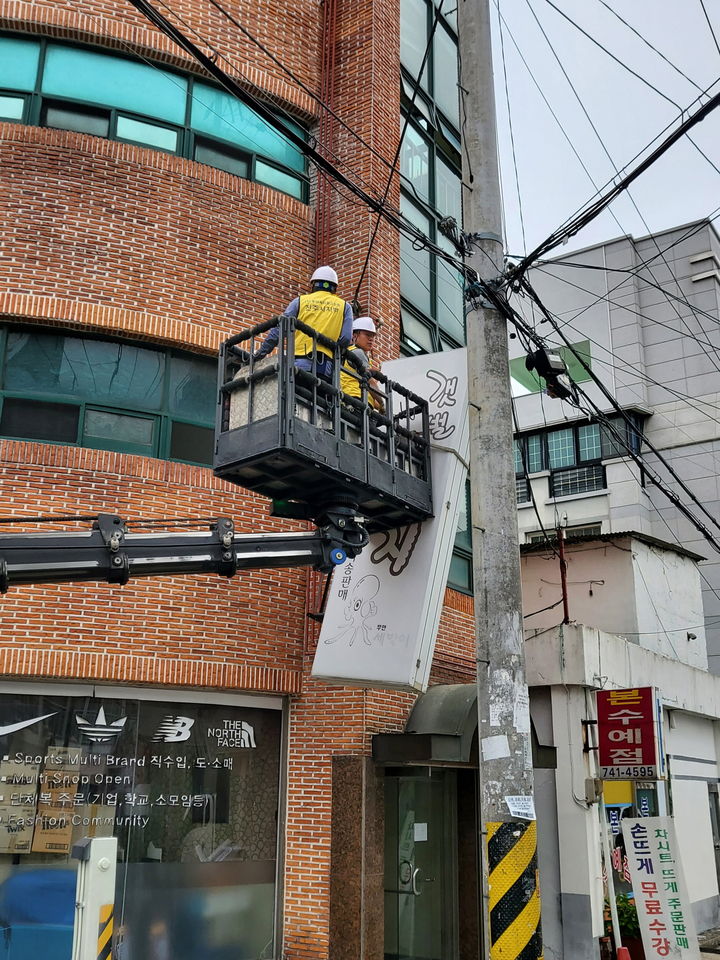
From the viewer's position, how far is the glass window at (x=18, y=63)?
12.3 m

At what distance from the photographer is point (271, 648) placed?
38.6ft

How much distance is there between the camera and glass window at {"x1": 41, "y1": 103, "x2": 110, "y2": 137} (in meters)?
12.2

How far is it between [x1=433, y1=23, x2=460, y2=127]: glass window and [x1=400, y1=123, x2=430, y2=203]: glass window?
111 cm

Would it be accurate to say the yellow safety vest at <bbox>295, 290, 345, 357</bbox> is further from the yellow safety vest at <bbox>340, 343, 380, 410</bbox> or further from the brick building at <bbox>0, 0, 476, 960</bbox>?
the brick building at <bbox>0, 0, 476, 960</bbox>

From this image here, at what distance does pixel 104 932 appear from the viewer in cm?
627

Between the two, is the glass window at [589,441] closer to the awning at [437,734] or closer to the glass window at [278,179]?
the glass window at [278,179]

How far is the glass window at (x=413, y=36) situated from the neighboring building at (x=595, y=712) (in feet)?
31.4

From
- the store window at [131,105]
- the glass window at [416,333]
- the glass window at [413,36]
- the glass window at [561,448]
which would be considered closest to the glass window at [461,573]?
the glass window at [416,333]

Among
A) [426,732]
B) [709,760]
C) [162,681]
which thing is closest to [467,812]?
[426,732]

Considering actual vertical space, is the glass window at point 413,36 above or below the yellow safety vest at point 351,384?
above

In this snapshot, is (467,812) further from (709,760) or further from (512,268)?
(709,760)

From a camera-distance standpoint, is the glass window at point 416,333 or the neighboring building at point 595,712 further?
the glass window at point 416,333

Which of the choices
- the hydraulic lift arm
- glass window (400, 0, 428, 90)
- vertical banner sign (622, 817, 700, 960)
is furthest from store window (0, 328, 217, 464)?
glass window (400, 0, 428, 90)

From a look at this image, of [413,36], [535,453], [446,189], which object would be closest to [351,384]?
[446,189]
